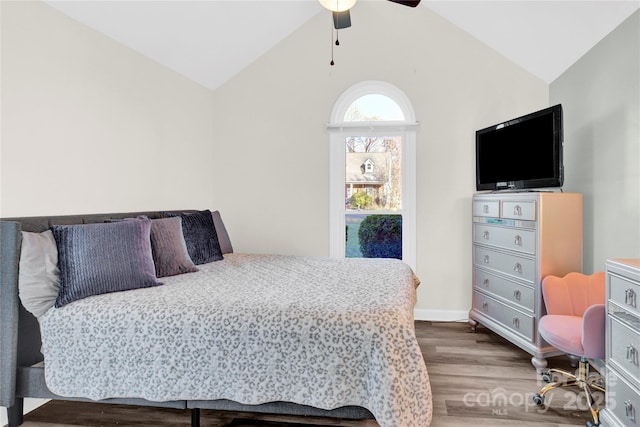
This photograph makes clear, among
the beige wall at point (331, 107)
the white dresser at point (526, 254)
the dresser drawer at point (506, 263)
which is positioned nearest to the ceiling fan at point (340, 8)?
the beige wall at point (331, 107)

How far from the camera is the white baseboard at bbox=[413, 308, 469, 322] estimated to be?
393cm

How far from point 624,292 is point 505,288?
1.39 m

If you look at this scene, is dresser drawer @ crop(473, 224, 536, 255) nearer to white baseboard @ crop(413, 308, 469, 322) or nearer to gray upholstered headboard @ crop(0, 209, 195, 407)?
white baseboard @ crop(413, 308, 469, 322)

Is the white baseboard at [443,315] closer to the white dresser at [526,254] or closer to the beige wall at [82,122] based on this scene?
the white dresser at [526,254]

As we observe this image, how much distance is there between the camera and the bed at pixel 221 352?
5.37ft

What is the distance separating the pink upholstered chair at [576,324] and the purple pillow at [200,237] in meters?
2.40

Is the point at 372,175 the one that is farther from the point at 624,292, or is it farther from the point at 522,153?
the point at 624,292

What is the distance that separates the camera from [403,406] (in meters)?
1.57

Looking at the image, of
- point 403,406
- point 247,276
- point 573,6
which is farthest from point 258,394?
point 573,6

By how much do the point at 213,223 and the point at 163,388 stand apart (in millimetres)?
1740

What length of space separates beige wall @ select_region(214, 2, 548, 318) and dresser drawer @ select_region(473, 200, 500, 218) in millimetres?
302

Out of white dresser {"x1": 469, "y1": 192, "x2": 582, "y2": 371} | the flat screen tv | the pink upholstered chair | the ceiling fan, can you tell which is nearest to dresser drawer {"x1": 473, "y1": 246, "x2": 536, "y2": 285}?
white dresser {"x1": 469, "y1": 192, "x2": 582, "y2": 371}

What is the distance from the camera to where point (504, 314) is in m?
3.16

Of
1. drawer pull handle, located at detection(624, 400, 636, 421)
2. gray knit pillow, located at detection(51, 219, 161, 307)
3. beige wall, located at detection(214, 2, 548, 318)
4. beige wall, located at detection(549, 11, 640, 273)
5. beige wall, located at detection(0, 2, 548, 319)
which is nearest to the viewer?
drawer pull handle, located at detection(624, 400, 636, 421)
